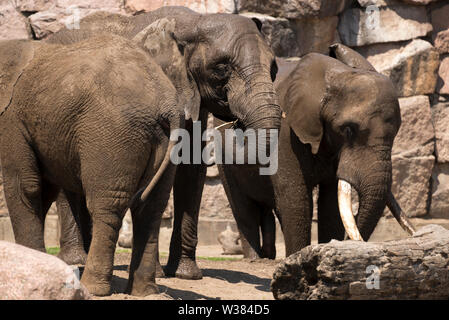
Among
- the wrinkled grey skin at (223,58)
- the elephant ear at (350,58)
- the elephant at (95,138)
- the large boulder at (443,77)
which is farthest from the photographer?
the large boulder at (443,77)

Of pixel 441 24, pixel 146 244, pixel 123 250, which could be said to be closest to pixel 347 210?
pixel 146 244

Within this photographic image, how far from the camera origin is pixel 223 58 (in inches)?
251

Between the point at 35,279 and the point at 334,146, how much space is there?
352 cm

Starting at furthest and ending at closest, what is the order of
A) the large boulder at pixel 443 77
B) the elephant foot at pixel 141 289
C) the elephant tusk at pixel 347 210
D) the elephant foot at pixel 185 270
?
the large boulder at pixel 443 77 < the elephant foot at pixel 185 270 < the elephant tusk at pixel 347 210 < the elephant foot at pixel 141 289

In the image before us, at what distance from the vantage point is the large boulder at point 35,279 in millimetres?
4266

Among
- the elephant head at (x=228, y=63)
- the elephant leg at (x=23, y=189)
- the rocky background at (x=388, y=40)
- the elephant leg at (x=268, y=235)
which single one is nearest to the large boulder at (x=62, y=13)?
the rocky background at (x=388, y=40)

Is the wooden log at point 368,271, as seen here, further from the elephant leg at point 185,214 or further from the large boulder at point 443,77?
the large boulder at point 443,77

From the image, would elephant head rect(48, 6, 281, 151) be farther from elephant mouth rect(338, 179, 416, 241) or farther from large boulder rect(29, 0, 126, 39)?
large boulder rect(29, 0, 126, 39)

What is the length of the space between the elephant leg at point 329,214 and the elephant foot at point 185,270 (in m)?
1.30

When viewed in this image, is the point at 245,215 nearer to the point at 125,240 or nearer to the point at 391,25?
the point at 125,240

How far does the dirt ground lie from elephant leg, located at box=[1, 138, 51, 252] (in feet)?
2.08

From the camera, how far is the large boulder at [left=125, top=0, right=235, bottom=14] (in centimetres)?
1056

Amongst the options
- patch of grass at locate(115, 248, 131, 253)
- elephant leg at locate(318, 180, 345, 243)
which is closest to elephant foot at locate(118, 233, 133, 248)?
patch of grass at locate(115, 248, 131, 253)

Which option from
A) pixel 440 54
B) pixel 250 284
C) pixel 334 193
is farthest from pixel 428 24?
pixel 250 284
